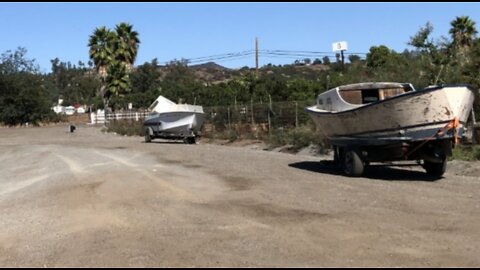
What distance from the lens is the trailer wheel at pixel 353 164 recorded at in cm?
1462

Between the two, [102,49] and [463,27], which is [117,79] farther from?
[463,27]

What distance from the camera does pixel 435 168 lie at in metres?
14.8

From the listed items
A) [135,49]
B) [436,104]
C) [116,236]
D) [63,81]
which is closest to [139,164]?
[436,104]

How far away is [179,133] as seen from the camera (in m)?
31.4

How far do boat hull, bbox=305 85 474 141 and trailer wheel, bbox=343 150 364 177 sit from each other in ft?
1.61

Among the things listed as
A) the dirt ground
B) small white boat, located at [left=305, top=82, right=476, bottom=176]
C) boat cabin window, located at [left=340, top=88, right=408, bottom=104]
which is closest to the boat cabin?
boat cabin window, located at [left=340, top=88, right=408, bottom=104]

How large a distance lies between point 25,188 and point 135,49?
6076 centimetres

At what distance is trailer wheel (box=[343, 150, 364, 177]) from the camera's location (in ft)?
48.0

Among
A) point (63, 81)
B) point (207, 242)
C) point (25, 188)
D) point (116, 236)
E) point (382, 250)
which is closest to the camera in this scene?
point (382, 250)

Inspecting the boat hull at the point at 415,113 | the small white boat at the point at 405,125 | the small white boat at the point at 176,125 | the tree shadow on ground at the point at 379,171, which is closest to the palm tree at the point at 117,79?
the small white boat at the point at 176,125

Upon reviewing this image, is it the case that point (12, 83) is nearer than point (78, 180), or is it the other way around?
point (78, 180)

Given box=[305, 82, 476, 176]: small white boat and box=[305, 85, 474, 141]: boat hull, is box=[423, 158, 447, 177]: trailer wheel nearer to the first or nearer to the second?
box=[305, 82, 476, 176]: small white boat

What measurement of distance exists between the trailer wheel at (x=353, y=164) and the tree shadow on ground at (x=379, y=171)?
37cm

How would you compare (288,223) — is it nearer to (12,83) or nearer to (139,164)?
(139,164)
